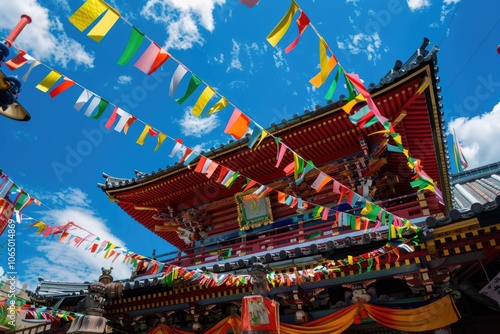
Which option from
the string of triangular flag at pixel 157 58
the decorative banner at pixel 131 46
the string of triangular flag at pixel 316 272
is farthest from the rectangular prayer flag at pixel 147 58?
the string of triangular flag at pixel 316 272

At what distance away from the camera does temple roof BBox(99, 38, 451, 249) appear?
8000mm

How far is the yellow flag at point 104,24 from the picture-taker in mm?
3367

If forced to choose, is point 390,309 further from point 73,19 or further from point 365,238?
point 73,19

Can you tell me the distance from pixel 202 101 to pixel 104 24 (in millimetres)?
1377

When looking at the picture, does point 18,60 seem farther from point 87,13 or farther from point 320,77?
point 320,77

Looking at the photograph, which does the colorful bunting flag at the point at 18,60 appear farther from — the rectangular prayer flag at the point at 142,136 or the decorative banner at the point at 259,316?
the decorative banner at the point at 259,316

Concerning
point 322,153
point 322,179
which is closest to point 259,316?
point 322,179

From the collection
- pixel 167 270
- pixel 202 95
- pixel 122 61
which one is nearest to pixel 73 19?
pixel 122 61

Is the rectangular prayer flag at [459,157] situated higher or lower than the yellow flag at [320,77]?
higher

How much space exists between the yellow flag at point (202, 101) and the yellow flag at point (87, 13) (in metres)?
1.40

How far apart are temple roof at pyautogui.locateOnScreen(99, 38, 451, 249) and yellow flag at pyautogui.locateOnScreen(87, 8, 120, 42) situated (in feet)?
20.3

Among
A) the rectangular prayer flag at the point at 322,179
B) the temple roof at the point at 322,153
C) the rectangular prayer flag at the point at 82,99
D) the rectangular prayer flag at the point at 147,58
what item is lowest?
the rectangular prayer flag at the point at 322,179

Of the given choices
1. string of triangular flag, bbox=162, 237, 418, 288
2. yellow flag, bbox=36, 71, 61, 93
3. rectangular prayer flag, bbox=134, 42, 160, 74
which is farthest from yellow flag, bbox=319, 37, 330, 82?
string of triangular flag, bbox=162, 237, 418, 288

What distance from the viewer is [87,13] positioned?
10.9ft
